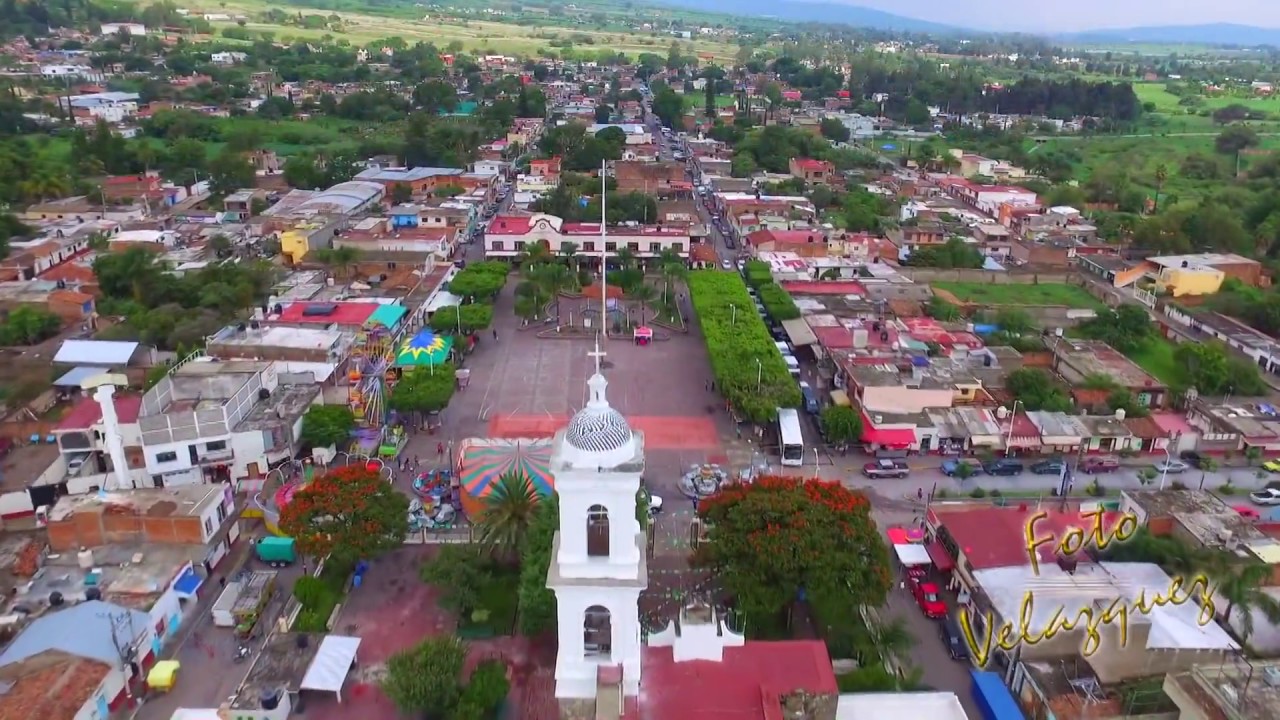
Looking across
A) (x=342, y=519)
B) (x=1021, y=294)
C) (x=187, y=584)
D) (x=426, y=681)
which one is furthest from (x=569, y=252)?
(x=426, y=681)

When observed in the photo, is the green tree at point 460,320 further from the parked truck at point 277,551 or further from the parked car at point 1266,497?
the parked car at point 1266,497

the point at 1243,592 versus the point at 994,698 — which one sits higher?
the point at 1243,592

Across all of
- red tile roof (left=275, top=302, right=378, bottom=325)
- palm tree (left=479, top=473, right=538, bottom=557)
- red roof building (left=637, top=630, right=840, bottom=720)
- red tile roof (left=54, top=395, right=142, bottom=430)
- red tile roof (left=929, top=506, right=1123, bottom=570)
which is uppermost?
red roof building (left=637, top=630, right=840, bottom=720)

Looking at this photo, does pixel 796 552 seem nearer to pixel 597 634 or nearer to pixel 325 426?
pixel 597 634

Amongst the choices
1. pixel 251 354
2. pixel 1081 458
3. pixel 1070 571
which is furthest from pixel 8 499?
pixel 1081 458

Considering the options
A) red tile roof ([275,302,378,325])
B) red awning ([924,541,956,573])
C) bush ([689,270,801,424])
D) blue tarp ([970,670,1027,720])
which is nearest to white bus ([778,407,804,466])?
bush ([689,270,801,424])

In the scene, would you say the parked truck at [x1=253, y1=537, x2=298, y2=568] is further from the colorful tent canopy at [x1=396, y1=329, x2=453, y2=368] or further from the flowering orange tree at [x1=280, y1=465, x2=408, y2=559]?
the colorful tent canopy at [x1=396, y1=329, x2=453, y2=368]

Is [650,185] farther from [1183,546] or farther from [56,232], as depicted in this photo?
[1183,546]
